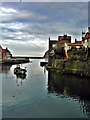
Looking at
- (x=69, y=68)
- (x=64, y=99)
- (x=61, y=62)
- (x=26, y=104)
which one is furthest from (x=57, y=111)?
(x=61, y=62)

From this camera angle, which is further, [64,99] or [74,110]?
[64,99]

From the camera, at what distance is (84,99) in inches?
1288

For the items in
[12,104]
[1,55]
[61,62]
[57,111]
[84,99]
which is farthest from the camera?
[1,55]

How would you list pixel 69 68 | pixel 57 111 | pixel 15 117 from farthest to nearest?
pixel 69 68, pixel 57 111, pixel 15 117

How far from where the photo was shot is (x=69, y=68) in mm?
65062

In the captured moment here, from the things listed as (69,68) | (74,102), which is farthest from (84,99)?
(69,68)

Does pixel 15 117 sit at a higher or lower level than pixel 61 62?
lower

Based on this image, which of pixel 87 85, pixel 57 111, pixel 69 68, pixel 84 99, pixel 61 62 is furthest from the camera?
pixel 61 62

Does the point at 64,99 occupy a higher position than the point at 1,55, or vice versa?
the point at 1,55

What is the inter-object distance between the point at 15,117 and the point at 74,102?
930 cm

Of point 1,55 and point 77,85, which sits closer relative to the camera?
point 77,85

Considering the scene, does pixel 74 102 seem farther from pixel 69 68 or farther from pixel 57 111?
pixel 69 68

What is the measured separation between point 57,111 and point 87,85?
1706 cm

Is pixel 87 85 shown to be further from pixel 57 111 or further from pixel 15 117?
pixel 15 117
